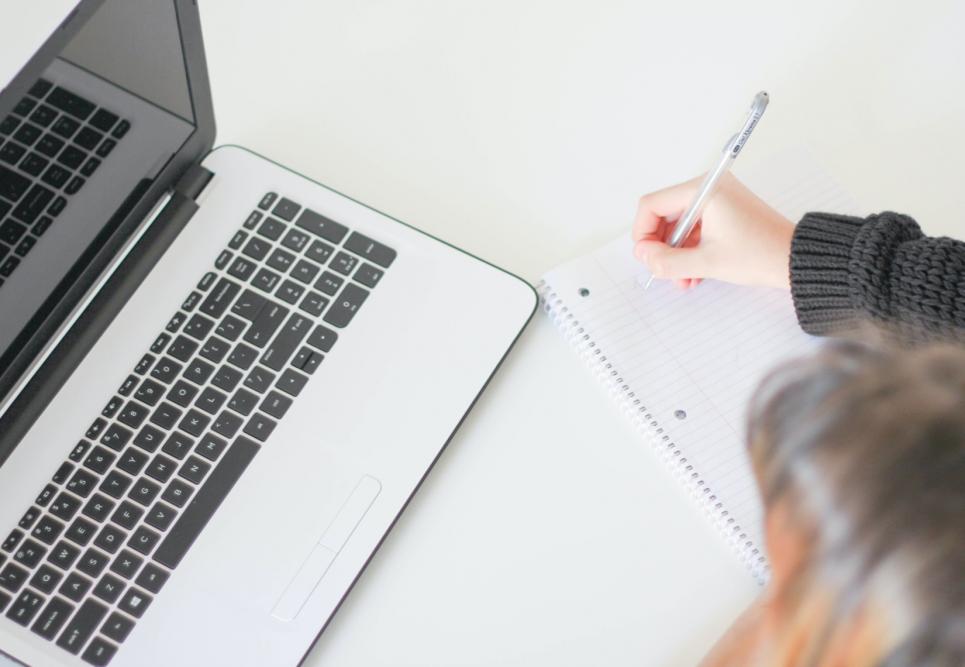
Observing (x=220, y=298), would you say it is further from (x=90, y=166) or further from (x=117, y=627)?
(x=117, y=627)

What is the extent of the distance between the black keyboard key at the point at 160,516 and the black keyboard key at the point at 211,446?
0.14 feet

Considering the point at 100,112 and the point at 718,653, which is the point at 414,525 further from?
the point at 100,112

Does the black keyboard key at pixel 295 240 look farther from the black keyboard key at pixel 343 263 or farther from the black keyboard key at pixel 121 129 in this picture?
the black keyboard key at pixel 121 129

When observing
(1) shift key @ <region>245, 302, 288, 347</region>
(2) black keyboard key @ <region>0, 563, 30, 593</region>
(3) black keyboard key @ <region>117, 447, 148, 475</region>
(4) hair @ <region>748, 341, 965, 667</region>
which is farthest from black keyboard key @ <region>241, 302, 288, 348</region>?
(4) hair @ <region>748, 341, 965, 667</region>

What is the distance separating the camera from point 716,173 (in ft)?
2.14

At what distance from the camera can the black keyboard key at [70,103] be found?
0.54 m

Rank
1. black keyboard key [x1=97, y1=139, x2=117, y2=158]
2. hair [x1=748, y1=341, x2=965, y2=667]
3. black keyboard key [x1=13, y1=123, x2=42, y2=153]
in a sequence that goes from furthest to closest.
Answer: black keyboard key [x1=97, y1=139, x2=117, y2=158], black keyboard key [x1=13, y1=123, x2=42, y2=153], hair [x1=748, y1=341, x2=965, y2=667]

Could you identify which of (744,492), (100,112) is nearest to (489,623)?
(744,492)

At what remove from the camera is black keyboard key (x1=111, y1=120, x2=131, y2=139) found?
0.63 meters

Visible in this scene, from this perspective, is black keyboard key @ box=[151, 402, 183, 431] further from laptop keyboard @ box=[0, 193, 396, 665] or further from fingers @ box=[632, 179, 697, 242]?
fingers @ box=[632, 179, 697, 242]

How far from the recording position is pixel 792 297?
70cm

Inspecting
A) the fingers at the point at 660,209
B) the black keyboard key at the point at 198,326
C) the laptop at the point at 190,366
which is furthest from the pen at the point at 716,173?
the black keyboard key at the point at 198,326

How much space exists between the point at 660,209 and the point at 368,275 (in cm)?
23

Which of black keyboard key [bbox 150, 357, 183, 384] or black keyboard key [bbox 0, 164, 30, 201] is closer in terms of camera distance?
black keyboard key [bbox 0, 164, 30, 201]
